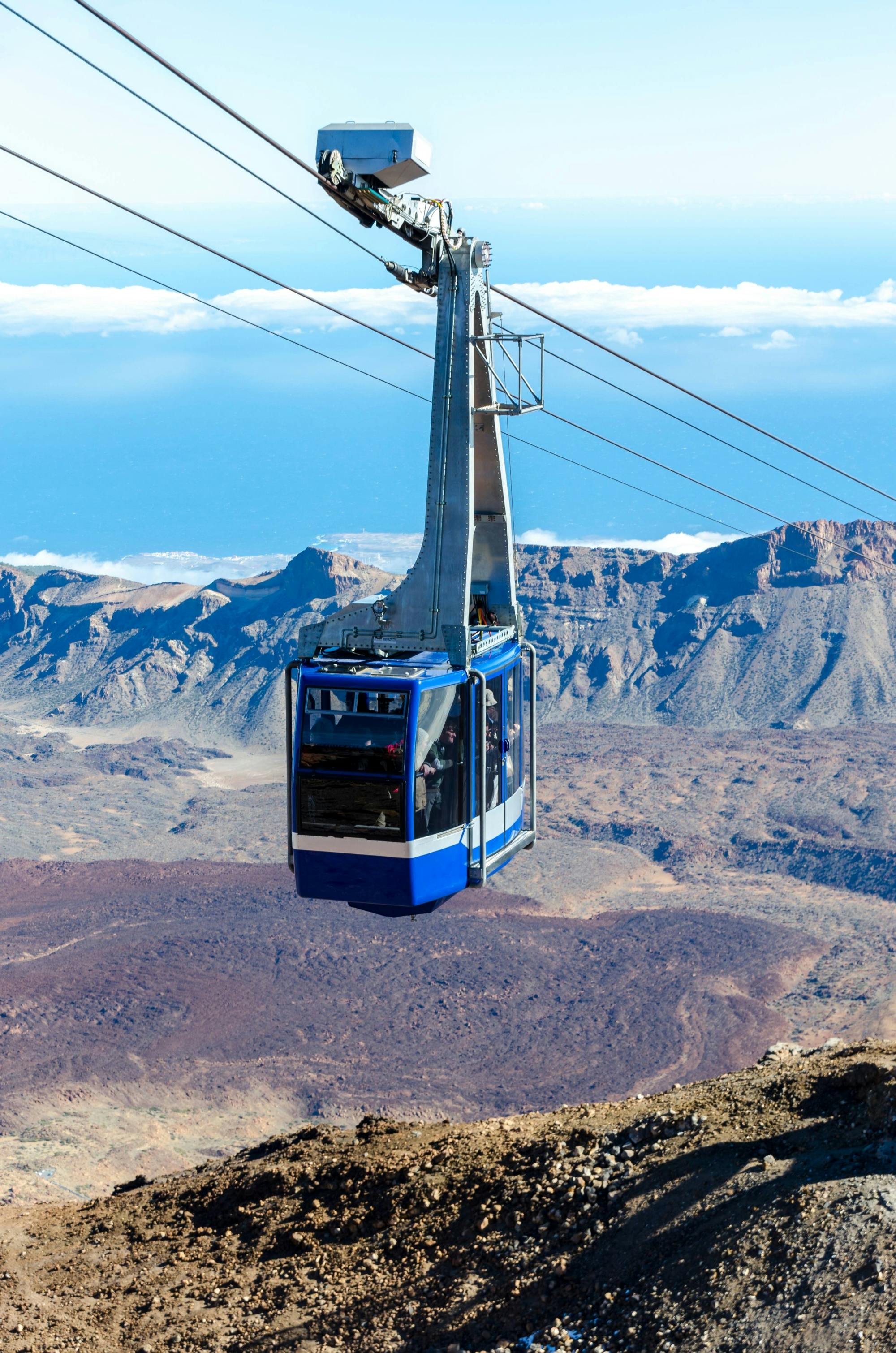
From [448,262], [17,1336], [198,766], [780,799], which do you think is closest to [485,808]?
[448,262]

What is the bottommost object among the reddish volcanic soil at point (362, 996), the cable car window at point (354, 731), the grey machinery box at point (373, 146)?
the reddish volcanic soil at point (362, 996)

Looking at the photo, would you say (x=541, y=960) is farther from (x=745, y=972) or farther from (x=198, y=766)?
(x=198, y=766)

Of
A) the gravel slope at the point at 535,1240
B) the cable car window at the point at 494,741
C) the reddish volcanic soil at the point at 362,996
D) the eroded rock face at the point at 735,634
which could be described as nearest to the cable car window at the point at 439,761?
the cable car window at the point at 494,741

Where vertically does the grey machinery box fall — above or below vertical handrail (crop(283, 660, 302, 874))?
above

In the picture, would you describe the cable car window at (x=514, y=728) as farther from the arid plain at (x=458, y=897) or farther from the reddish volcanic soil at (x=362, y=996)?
the reddish volcanic soil at (x=362, y=996)

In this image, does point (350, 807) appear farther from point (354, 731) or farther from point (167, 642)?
point (167, 642)

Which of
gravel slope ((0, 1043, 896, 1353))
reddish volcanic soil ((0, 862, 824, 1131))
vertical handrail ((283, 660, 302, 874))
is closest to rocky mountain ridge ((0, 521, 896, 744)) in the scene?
reddish volcanic soil ((0, 862, 824, 1131))

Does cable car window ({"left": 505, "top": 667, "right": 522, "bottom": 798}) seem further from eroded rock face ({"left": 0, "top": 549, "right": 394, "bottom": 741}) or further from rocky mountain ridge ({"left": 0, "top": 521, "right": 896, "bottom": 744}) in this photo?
eroded rock face ({"left": 0, "top": 549, "right": 394, "bottom": 741})
